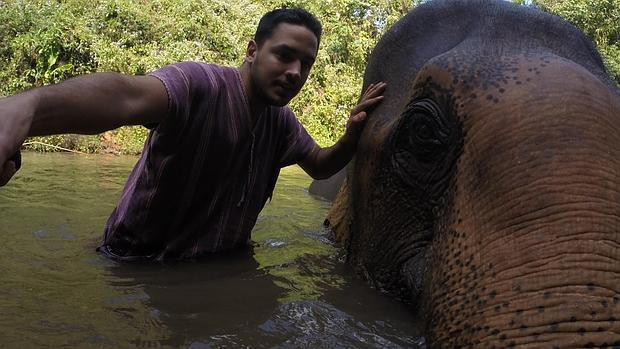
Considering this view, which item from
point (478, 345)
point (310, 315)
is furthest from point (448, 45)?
point (478, 345)

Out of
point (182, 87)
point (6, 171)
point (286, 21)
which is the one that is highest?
point (286, 21)

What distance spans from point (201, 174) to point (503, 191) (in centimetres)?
165

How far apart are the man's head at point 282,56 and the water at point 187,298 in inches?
31.2

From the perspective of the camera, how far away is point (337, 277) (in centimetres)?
282

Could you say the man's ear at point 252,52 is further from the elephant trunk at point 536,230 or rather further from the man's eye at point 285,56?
the elephant trunk at point 536,230

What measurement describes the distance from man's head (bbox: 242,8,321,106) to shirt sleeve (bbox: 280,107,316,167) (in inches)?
13.7

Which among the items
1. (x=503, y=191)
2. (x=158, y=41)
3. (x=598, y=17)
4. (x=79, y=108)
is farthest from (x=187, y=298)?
(x=598, y=17)

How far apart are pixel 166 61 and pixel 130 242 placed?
11.0 metres

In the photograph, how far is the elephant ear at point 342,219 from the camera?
303 cm

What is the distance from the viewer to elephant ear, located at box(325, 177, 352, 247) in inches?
119

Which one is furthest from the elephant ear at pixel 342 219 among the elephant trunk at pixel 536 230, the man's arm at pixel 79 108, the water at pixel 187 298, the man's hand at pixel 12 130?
the man's hand at pixel 12 130

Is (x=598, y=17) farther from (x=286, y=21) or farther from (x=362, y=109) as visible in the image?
(x=362, y=109)

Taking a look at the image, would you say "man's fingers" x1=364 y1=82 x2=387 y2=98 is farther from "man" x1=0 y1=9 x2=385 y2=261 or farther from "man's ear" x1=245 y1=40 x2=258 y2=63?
"man's ear" x1=245 y1=40 x2=258 y2=63

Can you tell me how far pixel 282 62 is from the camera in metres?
2.97
